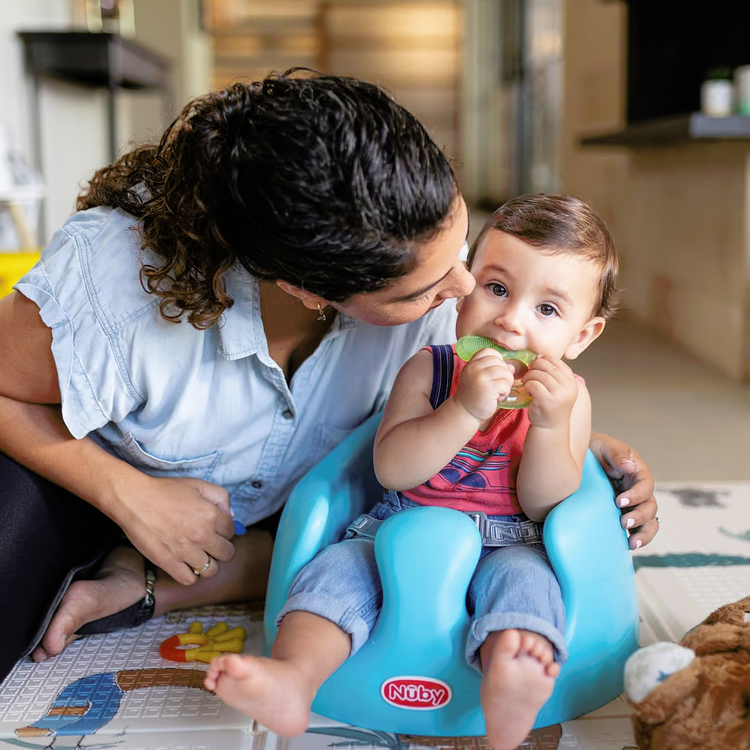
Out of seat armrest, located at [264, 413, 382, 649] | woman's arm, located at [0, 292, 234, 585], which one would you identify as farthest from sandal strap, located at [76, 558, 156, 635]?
seat armrest, located at [264, 413, 382, 649]

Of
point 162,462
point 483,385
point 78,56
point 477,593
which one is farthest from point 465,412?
point 78,56

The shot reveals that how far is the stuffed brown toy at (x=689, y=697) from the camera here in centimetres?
79

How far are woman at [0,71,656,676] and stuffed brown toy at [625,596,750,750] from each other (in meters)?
0.23

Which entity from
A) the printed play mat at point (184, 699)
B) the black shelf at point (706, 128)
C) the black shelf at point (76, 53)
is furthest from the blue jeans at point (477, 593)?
the black shelf at point (76, 53)

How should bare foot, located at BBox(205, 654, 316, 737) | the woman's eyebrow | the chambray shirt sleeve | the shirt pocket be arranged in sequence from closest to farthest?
1. bare foot, located at BBox(205, 654, 316, 737)
2. the woman's eyebrow
3. the chambray shirt sleeve
4. the shirt pocket

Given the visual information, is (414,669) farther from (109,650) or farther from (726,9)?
(726,9)

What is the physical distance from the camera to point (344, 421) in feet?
3.98

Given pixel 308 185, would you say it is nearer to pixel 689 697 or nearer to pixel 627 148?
pixel 689 697

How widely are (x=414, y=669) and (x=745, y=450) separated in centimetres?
134

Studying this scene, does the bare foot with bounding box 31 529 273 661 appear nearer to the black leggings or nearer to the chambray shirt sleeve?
the black leggings

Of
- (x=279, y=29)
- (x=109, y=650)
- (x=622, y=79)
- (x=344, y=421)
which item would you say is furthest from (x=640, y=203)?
(x=279, y=29)

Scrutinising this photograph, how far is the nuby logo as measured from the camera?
2.97 feet

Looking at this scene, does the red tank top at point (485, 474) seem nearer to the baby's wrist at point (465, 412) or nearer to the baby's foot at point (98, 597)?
the baby's wrist at point (465, 412)

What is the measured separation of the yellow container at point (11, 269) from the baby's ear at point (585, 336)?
1.08m
